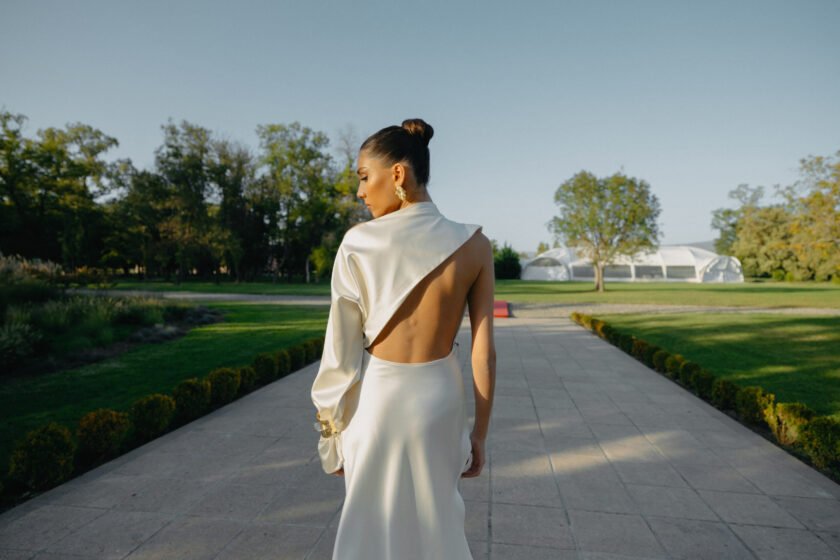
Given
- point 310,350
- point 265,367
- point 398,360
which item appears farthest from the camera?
point 310,350

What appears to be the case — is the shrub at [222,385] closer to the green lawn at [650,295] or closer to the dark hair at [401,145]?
the dark hair at [401,145]

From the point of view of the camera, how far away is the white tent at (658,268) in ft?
228

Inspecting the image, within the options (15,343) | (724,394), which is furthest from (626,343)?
(15,343)

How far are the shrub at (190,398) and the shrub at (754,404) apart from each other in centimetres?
707

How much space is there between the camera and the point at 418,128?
160 cm

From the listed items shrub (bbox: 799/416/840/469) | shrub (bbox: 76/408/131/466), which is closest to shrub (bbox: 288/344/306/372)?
shrub (bbox: 76/408/131/466)

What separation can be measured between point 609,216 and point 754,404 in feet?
115

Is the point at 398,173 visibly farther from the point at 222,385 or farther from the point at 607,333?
the point at 607,333

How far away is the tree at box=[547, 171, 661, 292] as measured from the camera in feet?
121

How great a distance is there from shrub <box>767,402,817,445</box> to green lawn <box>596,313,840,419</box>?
1697mm

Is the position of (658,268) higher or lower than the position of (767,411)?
higher

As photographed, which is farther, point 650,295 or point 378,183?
point 650,295

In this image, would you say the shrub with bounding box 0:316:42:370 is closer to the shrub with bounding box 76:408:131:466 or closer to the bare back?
the shrub with bounding box 76:408:131:466

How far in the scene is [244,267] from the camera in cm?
5584
